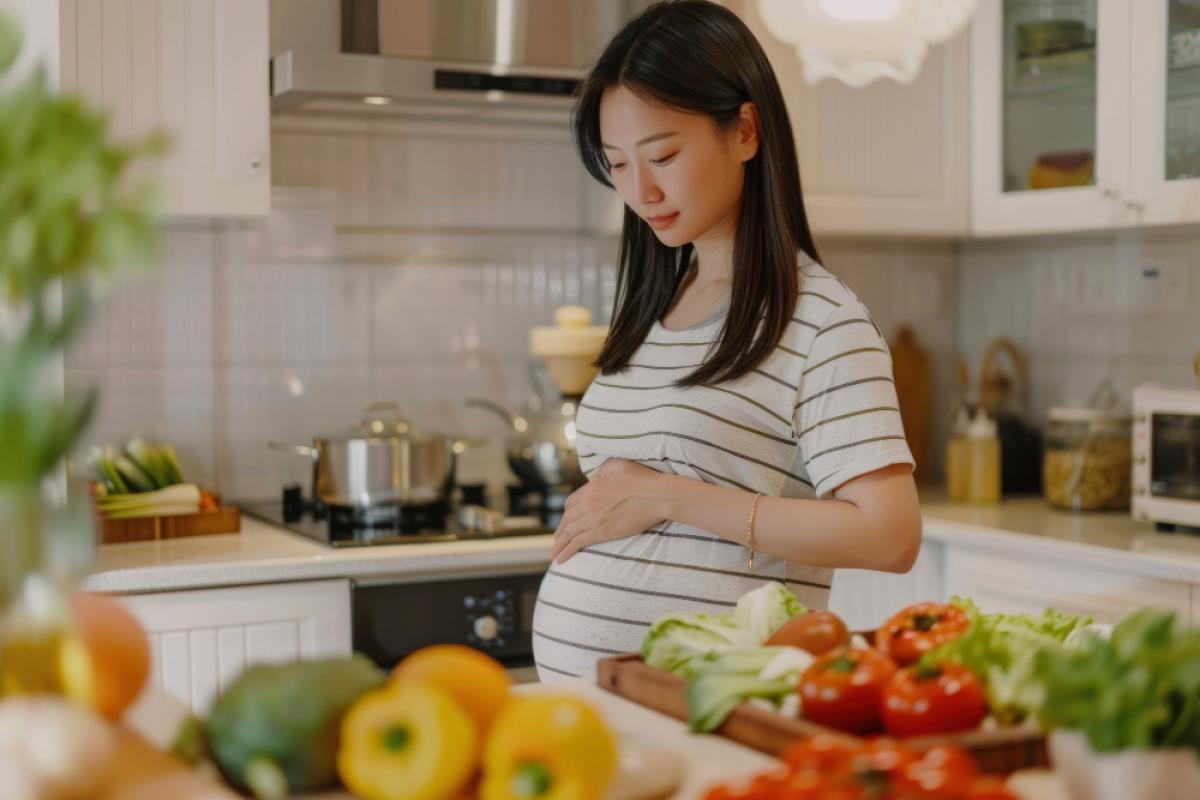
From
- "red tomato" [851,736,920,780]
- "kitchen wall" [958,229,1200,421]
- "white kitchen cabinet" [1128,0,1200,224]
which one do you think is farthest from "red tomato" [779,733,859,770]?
"kitchen wall" [958,229,1200,421]

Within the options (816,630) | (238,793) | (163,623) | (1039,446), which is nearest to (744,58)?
(816,630)

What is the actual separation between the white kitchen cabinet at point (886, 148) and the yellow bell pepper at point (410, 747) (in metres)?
2.30

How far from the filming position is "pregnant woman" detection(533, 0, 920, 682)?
1729 mm

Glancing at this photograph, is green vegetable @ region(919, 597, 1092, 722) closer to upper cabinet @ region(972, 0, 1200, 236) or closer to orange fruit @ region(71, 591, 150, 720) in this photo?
orange fruit @ region(71, 591, 150, 720)

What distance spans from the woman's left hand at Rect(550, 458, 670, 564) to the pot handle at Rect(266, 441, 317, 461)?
3.52 feet

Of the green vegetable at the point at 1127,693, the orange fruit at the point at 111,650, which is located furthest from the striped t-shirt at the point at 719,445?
the orange fruit at the point at 111,650

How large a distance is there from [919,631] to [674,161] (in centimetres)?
71

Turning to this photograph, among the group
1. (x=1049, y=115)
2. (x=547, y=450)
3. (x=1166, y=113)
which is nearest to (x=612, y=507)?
(x=547, y=450)

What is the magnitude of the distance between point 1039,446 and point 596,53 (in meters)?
1.44

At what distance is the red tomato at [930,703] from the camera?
3.75 ft

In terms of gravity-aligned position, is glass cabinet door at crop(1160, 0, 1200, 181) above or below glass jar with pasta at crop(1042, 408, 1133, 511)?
above

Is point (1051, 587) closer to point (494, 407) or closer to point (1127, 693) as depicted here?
point (494, 407)

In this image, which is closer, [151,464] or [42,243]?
[42,243]

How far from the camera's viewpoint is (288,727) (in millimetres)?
1026
